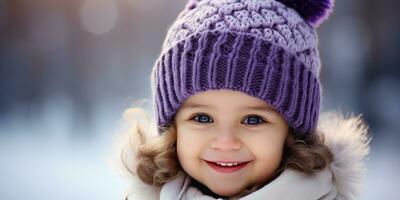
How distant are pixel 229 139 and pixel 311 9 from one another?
513 mm

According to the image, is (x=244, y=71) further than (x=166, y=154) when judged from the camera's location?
No

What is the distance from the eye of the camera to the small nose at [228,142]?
175 cm

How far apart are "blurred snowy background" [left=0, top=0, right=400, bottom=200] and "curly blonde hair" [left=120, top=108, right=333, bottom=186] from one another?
171 cm

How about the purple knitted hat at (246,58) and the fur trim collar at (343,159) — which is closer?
the purple knitted hat at (246,58)

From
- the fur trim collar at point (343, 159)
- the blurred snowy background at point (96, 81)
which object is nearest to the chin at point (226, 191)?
the fur trim collar at point (343, 159)

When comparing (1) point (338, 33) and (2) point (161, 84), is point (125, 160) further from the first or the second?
(1) point (338, 33)

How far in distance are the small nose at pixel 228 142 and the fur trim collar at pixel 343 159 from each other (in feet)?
0.99

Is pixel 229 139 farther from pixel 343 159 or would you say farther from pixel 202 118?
pixel 343 159

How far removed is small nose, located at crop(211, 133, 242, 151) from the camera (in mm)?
1745

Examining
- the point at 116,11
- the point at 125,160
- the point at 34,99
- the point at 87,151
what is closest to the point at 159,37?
→ the point at 116,11

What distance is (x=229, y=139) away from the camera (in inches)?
68.7

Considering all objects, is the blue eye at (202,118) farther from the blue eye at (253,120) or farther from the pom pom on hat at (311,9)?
the pom pom on hat at (311,9)

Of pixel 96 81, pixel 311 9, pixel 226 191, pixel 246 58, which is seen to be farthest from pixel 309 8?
pixel 96 81

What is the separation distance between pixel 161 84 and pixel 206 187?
329 mm
